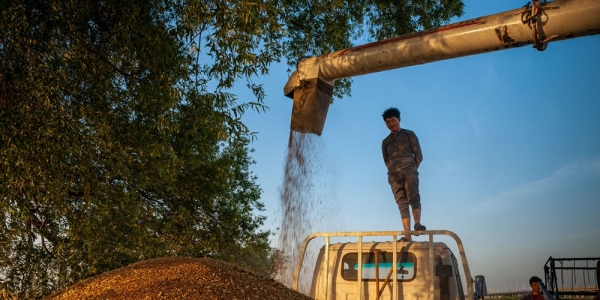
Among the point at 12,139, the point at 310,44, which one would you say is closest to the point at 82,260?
the point at 12,139

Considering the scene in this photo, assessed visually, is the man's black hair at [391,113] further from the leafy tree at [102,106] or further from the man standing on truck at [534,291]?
the man standing on truck at [534,291]

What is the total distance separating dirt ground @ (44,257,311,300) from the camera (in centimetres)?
612

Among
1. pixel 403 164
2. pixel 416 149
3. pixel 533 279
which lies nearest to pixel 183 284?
pixel 403 164

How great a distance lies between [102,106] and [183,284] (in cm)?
393

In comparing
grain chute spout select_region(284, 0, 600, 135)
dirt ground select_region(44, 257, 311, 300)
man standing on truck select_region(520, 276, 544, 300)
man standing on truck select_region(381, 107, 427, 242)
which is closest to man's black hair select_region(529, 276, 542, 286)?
man standing on truck select_region(520, 276, 544, 300)

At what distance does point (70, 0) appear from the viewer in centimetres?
856

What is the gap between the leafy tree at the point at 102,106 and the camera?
26.5ft

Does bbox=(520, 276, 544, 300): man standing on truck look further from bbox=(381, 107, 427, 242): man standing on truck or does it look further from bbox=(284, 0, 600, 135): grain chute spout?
bbox=(284, 0, 600, 135): grain chute spout

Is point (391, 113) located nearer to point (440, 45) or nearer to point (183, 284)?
point (440, 45)

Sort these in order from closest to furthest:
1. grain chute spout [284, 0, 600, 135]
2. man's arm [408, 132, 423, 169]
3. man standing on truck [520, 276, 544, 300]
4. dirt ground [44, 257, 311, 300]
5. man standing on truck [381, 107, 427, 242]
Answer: grain chute spout [284, 0, 600, 135]
dirt ground [44, 257, 311, 300]
man standing on truck [381, 107, 427, 242]
man's arm [408, 132, 423, 169]
man standing on truck [520, 276, 544, 300]

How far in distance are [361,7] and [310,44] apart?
4.98 ft

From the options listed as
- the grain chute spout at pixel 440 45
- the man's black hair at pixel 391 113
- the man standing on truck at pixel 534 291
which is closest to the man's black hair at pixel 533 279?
the man standing on truck at pixel 534 291

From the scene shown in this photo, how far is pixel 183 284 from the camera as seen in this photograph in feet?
20.7

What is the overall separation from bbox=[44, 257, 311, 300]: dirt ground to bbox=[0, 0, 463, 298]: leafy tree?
2.28 feet
